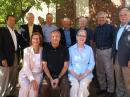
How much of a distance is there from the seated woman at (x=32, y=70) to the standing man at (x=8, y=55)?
29.6 inches

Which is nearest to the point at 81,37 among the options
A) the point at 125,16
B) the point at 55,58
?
the point at 55,58

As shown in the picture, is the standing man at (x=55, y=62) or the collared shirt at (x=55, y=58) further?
the collared shirt at (x=55, y=58)

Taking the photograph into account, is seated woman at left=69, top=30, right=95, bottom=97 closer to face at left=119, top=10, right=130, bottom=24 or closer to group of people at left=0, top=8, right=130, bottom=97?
group of people at left=0, top=8, right=130, bottom=97

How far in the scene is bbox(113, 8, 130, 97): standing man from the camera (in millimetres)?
7836

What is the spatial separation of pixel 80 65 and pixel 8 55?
1681mm

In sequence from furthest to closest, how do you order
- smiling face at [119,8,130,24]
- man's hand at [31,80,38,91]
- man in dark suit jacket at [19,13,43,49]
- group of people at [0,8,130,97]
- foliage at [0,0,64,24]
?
foliage at [0,0,64,24] < man in dark suit jacket at [19,13,43,49] < smiling face at [119,8,130,24] < group of people at [0,8,130,97] < man's hand at [31,80,38,91]

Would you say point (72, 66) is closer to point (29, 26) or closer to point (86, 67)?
point (86, 67)

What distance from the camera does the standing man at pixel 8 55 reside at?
27.9 ft

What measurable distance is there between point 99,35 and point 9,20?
2052 millimetres

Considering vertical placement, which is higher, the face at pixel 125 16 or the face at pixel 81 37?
the face at pixel 125 16

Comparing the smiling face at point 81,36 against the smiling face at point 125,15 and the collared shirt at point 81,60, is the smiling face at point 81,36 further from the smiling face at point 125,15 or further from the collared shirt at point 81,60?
the smiling face at point 125,15

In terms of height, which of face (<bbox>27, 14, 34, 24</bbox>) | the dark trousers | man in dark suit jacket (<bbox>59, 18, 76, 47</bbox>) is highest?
face (<bbox>27, 14, 34, 24</bbox>)

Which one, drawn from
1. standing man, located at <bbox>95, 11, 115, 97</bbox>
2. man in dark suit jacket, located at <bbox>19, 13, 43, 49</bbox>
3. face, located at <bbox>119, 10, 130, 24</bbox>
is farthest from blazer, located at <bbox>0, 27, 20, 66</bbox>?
face, located at <bbox>119, 10, 130, 24</bbox>

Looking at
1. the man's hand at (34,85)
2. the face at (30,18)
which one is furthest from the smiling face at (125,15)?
the man's hand at (34,85)
